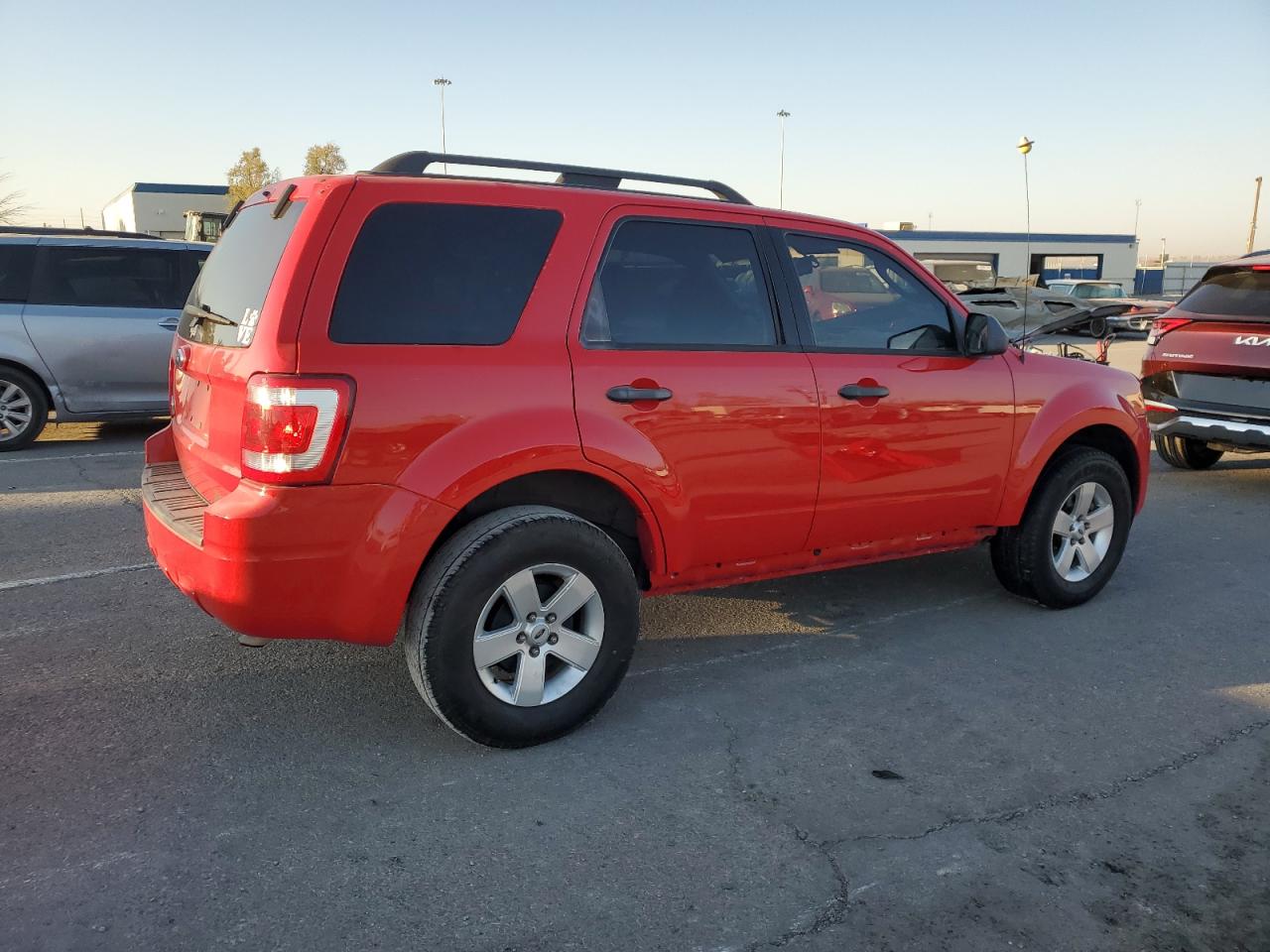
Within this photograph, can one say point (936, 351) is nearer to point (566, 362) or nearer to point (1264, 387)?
point (566, 362)

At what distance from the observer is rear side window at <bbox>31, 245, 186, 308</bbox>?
9117 mm

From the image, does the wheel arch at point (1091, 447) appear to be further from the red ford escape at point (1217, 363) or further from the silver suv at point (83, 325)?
the silver suv at point (83, 325)

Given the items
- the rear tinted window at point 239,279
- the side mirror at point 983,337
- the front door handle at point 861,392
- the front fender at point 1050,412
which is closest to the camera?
the rear tinted window at point 239,279

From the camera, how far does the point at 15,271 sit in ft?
29.5

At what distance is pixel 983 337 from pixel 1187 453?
543cm

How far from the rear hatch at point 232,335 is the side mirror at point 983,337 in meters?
2.81

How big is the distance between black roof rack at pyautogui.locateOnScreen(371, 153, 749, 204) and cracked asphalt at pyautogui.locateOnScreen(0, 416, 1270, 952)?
6.29 feet

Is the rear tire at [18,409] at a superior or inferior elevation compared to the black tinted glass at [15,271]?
inferior

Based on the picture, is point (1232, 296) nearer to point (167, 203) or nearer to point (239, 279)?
point (239, 279)

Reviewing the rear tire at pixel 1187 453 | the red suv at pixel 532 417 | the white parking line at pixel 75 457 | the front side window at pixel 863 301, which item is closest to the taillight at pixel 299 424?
the red suv at pixel 532 417

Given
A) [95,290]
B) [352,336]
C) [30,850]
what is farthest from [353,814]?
[95,290]

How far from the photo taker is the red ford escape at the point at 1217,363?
→ 7.15m

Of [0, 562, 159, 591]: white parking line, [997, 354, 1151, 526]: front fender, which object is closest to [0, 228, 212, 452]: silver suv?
[0, 562, 159, 591]: white parking line

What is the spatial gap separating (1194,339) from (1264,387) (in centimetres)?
67
